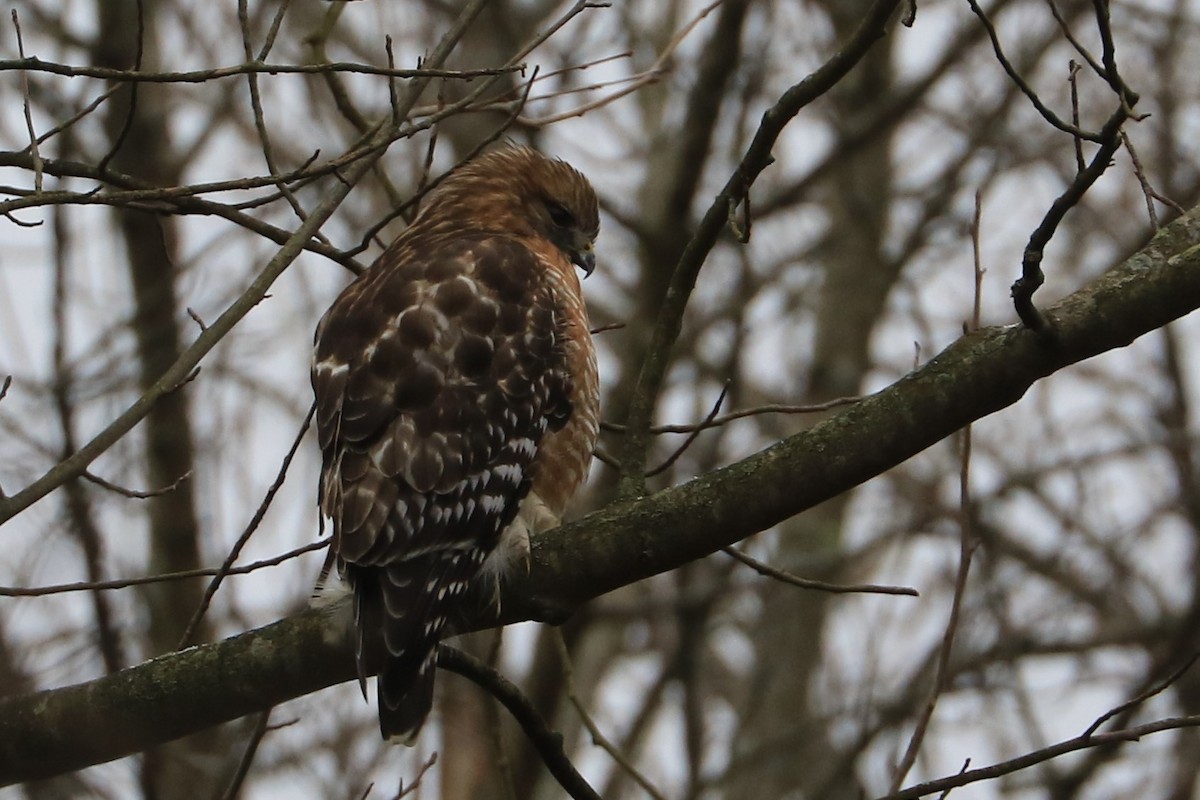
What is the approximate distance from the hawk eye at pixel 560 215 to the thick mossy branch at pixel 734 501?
240 cm

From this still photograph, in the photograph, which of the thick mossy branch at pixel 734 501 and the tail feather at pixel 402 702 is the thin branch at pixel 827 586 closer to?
the thick mossy branch at pixel 734 501

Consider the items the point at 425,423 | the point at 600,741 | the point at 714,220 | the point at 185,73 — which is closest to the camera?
the point at 185,73

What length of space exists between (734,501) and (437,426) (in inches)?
39.3

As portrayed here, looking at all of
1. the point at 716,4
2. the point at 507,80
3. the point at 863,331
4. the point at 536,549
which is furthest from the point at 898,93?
the point at 536,549

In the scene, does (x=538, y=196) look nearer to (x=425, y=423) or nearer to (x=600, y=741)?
(x=425, y=423)

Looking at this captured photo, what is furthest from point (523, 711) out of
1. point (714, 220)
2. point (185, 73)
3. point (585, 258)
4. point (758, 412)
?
point (585, 258)

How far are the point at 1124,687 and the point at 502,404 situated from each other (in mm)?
6709

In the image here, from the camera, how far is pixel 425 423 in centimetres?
415

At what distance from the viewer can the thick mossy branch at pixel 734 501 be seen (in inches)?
134

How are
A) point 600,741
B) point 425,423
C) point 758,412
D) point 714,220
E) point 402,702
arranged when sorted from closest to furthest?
point 402,702, point 714,220, point 425,423, point 758,412, point 600,741

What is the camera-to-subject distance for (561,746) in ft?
12.3

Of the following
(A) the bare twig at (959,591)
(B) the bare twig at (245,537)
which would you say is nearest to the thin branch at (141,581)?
(B) the bare twig at (245,537)

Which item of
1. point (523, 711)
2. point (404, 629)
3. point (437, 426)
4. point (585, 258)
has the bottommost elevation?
point (523, 711)

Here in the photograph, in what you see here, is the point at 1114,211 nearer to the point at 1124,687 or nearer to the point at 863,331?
the point at 863,331
